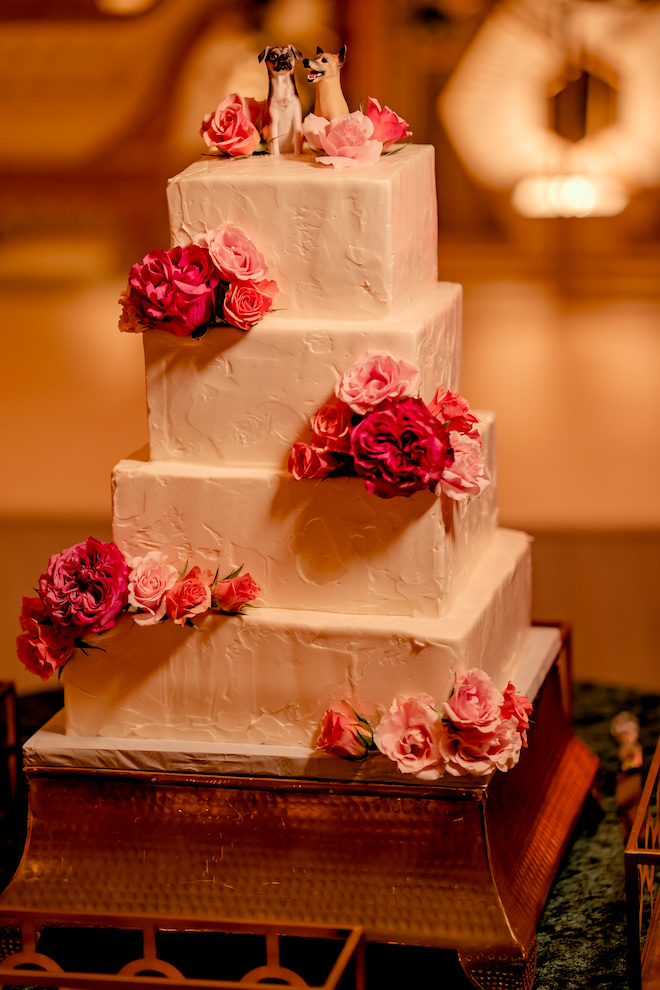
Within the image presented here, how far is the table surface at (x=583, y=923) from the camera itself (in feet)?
10.2

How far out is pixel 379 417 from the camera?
113 inches

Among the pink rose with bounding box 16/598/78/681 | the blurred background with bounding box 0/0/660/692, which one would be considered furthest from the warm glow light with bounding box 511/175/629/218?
the pink rose with bounding box 16/598/78/681

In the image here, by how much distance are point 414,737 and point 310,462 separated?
0.59 m

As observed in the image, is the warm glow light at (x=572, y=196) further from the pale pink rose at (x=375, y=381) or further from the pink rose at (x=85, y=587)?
the pink rose at (x=85, y=587)

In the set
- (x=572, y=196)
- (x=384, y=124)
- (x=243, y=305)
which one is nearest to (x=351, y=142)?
(x=384, y=124)

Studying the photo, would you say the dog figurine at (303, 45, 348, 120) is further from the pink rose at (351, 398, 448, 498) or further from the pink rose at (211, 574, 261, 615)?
the pink rose at (211, 574, 261, 615)

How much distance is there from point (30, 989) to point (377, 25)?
5365mm

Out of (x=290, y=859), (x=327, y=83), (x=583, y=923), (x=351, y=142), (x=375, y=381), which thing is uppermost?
(x=327, y=83)

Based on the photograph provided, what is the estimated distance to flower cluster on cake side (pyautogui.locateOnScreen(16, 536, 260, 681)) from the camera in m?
3.03

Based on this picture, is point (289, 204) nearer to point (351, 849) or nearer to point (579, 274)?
point (351, 849)

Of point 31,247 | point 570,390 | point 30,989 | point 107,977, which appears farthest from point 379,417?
point 31,247

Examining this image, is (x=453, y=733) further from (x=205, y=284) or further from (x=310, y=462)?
(x=205, y=284)

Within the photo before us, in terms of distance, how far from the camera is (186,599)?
304 cm

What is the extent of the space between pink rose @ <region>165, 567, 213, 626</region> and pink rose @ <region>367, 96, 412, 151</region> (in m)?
1.05
